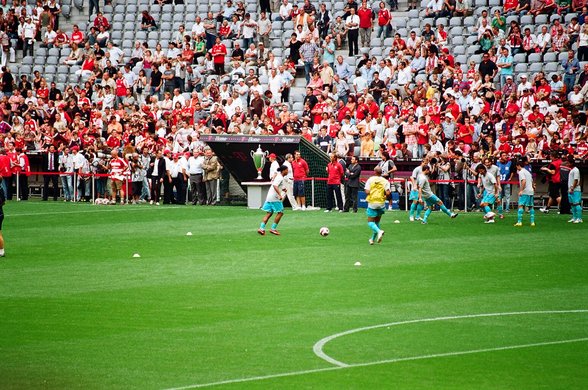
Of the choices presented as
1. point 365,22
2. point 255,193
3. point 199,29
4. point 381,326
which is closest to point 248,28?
point 199,29

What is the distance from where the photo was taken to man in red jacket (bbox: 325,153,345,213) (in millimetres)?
32250

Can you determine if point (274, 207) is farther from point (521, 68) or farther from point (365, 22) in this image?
point (365, 22)

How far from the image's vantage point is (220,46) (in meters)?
40.7

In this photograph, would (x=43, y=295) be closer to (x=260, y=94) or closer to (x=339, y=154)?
(x=339, y=154)

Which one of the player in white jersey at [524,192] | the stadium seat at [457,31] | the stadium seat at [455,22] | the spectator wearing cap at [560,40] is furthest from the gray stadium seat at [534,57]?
the player in white jersey at [524,192]

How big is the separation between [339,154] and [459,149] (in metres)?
3.93

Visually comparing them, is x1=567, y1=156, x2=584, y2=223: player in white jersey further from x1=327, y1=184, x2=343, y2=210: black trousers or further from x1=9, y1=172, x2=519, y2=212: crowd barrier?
x1=327, y1=184, x2=343, y2=210: black trousers

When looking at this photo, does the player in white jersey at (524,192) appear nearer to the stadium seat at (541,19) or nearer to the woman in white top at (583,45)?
the woman in white top at (583,45)

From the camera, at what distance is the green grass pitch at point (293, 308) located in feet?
37.8

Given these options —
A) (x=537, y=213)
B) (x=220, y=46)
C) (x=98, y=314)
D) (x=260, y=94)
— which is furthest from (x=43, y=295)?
(x=220, y=46)

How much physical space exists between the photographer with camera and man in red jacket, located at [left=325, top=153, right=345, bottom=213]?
6.00 metres

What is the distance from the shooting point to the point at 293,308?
50.8 feet

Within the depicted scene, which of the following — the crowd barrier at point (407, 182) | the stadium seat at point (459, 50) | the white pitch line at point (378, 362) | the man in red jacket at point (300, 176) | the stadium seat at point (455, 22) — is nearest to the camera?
the white pitch line at point (378, 362)

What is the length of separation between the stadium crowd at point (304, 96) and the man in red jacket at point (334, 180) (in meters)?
0.41
